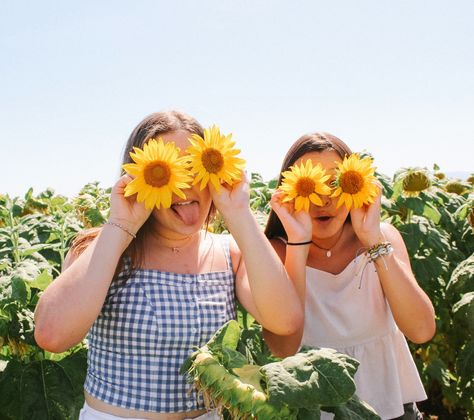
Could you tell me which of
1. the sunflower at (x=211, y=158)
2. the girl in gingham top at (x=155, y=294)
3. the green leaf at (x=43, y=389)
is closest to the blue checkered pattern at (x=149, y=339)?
the girl in gingham top at (x=155, y=294)

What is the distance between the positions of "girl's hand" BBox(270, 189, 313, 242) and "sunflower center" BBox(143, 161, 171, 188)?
0.55m

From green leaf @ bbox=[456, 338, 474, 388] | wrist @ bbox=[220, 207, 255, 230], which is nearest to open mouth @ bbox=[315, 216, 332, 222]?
wrist @ bbox=[220, 207, 255, 230]

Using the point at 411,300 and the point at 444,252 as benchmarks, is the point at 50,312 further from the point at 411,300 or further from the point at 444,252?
the point at 444,252

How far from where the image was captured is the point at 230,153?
1.88 meters

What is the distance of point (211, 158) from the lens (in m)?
1.82

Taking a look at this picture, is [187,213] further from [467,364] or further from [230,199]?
→ [467,364]

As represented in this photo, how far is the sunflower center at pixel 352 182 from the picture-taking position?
219cm

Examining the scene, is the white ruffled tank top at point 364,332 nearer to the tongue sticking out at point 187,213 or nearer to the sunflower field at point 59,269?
the tongue sticking out at point 187,213

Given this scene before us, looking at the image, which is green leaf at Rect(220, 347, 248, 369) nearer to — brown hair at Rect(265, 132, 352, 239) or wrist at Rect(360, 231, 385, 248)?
wrist at Rect(360, 231, 385, 248)

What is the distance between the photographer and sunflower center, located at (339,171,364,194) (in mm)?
2188

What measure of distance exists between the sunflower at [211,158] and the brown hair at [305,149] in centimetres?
54

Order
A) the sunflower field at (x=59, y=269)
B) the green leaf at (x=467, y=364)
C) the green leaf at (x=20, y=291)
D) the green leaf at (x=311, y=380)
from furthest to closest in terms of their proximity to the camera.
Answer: the green leaf at (x=467, y=364) → the sunflower field at (x=59, y=269) → the green leaf at (x=20, y=291) → the green leaf at (x=311, y=380)

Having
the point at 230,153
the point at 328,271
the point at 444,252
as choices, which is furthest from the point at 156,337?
the point at 444,252

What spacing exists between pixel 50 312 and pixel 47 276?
3.46 feet
